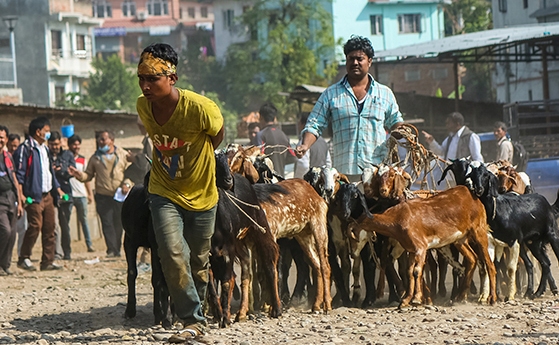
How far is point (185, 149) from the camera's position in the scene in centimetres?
782

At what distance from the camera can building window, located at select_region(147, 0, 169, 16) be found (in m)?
131

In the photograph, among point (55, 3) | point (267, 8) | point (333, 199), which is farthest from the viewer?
point (267, 8)

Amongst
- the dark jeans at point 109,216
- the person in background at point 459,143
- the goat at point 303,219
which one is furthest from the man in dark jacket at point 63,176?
the goat at point 303,219

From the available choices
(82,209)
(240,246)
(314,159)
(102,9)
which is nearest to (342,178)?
(240,246)

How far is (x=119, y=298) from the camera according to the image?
12.0m

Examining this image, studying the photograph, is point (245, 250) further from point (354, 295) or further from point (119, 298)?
point (119, 298)

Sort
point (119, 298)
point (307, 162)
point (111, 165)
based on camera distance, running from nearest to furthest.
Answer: point (119, 298) → point (307, 162) → point (111, 165)

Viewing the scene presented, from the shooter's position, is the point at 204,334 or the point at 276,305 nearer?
the point at 204,334

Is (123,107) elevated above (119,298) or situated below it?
above

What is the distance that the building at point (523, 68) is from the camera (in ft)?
155

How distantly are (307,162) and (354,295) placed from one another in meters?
5.24

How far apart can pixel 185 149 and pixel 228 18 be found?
96.3 metres

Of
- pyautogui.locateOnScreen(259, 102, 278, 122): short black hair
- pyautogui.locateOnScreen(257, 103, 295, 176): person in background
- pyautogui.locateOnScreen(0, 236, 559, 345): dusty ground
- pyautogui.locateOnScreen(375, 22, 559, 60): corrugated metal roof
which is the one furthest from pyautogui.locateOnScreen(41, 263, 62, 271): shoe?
pyautogui.locateOnScreen(375, 22, 559, 60): corrugated metal roof

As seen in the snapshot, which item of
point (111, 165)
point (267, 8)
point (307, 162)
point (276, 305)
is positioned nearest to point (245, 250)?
point (276, 305)
